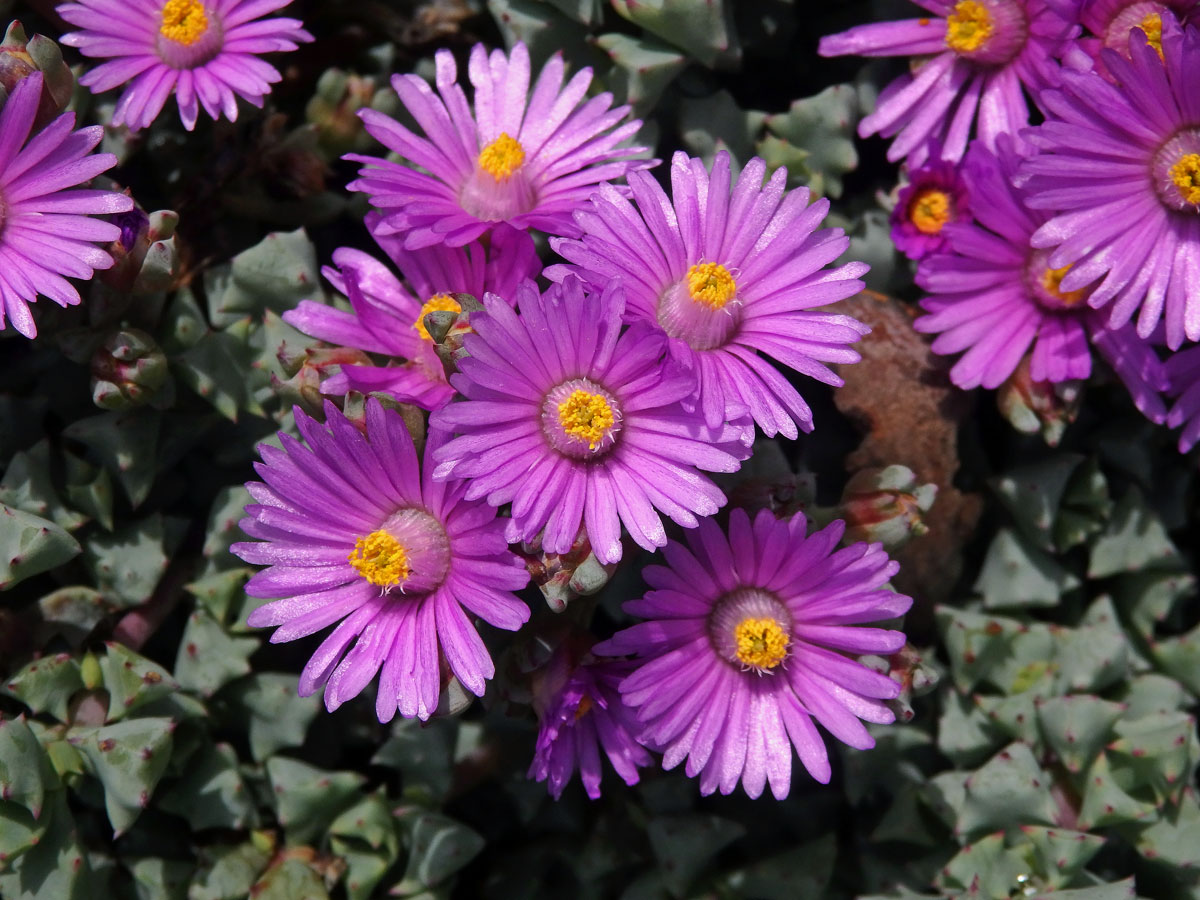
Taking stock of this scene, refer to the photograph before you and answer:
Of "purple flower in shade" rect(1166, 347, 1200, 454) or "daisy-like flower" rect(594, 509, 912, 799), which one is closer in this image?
"daisy-like flower" rect(594, 509, 912, 799)

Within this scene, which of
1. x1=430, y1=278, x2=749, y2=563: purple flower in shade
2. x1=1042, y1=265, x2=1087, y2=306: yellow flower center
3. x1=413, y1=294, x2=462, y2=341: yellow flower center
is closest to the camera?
x1=430, y1=278, x2=749, y2=563: purple flower in shade

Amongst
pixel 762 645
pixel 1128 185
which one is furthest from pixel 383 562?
pixel 1128 185

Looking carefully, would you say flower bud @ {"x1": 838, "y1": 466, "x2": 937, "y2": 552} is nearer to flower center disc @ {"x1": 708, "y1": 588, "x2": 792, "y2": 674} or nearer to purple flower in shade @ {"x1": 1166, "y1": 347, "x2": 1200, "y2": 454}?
flower center disc @ {"x1": 708, "y1": 588, "x2": 792, "y2": 674}

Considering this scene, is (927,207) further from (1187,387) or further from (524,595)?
(524,595)

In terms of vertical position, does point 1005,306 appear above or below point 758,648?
above

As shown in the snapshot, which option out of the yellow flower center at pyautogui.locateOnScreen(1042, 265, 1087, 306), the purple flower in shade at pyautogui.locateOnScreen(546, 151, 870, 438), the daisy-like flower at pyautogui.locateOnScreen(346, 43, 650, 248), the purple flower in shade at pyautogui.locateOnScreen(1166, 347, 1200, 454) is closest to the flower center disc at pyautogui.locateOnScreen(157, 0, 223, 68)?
the daisy-like flower at pyautogui.locateOnScreen(346, 43, 650, 248)

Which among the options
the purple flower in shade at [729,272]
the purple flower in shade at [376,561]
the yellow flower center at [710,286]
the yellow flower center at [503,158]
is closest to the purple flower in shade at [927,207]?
the purple flower in shade at [729,272]
